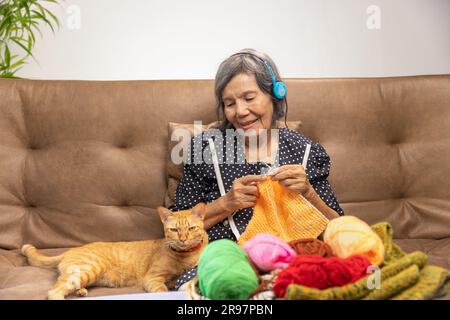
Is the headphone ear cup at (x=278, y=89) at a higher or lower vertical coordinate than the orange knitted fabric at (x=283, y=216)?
higher

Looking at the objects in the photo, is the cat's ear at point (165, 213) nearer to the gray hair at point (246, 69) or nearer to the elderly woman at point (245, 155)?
the elderly woman at point (245, 155)

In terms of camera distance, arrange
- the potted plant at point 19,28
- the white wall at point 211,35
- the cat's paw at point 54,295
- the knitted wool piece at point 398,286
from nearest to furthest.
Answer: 1. the knitted wool piece at point 398,286
2. the cat's paw at point 54,295
3. the potted plant at point 19,28
4. the white wall at point 211,35

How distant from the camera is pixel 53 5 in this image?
7.49 ft

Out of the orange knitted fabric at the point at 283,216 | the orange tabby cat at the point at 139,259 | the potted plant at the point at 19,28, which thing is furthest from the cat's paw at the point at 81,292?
the potted plant at the point at 19,28

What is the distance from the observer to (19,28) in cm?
216

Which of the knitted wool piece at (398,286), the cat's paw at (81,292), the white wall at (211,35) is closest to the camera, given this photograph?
the knitted wool piece at (398,286)

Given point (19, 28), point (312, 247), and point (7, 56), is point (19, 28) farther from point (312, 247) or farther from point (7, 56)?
point (312, 247)

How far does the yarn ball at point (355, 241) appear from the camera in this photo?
100cm

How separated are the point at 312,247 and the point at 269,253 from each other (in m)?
0.09

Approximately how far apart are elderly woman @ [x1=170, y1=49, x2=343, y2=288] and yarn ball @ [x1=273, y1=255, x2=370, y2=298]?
61cm

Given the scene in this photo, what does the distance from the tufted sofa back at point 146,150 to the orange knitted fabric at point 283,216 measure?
14.3 inches

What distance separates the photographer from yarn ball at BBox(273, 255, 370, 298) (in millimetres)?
923

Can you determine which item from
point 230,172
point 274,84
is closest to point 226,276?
point 230,172

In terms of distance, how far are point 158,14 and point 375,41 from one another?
35.4 inches
